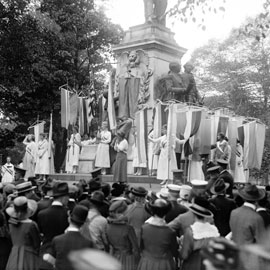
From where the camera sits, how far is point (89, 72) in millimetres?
33500

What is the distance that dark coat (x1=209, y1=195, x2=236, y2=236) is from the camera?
6918 millimetres

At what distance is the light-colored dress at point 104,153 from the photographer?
56.8ft

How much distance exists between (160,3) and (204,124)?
5498 mm

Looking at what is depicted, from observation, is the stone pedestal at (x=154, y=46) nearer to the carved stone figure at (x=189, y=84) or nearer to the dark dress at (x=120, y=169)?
→ the carved stone figure at (x=189, y=84)

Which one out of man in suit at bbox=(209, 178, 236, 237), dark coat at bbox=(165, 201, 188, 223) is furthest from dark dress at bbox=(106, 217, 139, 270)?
man in suit at bbox=(209, 178, 236, 237)

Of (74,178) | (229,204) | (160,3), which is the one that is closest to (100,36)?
(160,3)

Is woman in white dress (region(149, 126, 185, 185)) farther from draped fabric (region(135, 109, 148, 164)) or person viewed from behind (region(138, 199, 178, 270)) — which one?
person viewed from behind (region(138, 199, 178, 270))

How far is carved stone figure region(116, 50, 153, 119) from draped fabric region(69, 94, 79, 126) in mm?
2103

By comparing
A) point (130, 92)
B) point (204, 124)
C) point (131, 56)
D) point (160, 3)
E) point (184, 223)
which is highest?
point (160, 3)

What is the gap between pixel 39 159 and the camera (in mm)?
18328

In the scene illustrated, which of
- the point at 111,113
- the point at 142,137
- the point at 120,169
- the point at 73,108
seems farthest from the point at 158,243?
the point at 73,108

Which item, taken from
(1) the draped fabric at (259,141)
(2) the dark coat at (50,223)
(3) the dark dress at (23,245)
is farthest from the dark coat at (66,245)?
(1) the draped fabric at (259,141)

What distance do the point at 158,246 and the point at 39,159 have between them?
44.5ft

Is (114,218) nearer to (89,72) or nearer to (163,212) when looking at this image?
(163,212)
